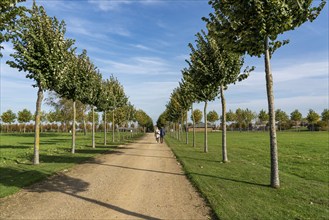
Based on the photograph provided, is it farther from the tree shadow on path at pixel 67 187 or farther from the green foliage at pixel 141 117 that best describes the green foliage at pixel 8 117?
the tree shadow on path at pixel 67 187

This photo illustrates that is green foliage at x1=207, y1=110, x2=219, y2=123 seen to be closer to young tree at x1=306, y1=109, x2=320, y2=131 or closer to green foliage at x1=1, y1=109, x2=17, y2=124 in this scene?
young tree at x1=306, y1=109, x2=320, y2=131

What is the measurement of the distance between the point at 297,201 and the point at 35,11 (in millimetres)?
15725

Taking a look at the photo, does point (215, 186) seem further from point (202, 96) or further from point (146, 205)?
point (202, 96)

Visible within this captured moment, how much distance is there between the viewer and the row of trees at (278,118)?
97500 mm

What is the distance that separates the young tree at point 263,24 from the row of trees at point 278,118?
78.7 metres

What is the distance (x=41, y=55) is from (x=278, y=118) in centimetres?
10570

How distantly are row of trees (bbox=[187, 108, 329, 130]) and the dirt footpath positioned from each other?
7822 cm

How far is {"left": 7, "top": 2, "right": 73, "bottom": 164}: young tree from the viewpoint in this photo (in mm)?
15039

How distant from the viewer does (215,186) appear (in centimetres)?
998

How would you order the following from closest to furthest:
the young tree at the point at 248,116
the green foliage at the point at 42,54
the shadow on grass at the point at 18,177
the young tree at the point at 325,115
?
the shadow on grass at the point at 18,177 < the green foliage at the point at 42,54 < the young tree at the point at 325,115 < the young tree at the point at 248,116

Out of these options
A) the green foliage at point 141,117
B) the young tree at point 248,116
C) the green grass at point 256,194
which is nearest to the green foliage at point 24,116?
the green foliage at point 141,117

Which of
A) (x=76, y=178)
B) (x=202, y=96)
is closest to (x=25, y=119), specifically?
(x=202, y=96)

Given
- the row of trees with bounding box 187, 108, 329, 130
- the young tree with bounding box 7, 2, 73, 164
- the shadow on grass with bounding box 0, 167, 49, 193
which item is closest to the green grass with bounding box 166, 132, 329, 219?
the shadow on grass with bounding box 0, 167, 49, 193

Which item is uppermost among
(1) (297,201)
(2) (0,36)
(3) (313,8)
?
(3) (313,8)
